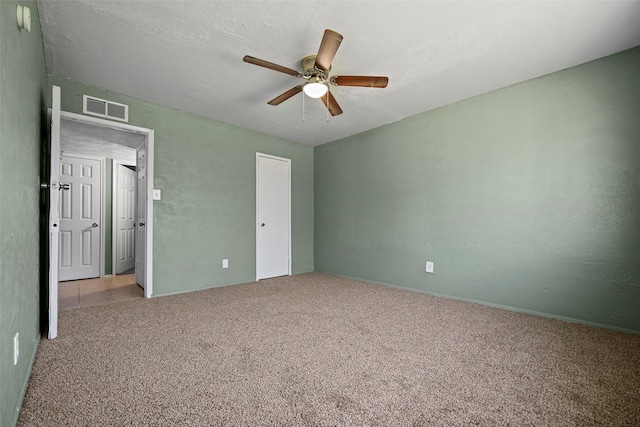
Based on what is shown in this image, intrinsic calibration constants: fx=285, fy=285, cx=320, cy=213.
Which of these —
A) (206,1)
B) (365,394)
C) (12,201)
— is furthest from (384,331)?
(206,1)

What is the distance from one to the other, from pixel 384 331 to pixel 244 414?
4.39 ft

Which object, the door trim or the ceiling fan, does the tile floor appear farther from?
the ceiling fan

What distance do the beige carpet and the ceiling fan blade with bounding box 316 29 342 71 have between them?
2028mm

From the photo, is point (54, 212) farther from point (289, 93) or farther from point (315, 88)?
point (315, 88)

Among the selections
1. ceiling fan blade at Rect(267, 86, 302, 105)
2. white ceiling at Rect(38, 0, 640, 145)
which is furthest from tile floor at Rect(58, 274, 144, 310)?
ceiling fan blade at Rect(267, 86, 302, 105)

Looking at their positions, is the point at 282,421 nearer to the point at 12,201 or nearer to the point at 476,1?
the point at 12,201

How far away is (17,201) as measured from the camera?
1382 millimetres

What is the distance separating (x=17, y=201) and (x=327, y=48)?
1.90m

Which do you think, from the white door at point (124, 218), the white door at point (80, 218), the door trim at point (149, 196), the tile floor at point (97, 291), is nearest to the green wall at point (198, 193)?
the door trim at point (149, 196)

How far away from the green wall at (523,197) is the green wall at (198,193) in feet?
5.95

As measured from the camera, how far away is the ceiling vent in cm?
294

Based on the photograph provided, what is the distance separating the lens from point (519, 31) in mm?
2064

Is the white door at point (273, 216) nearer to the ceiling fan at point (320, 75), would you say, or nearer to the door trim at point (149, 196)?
the door trim at point (149, 196)

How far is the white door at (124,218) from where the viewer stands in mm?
5074
